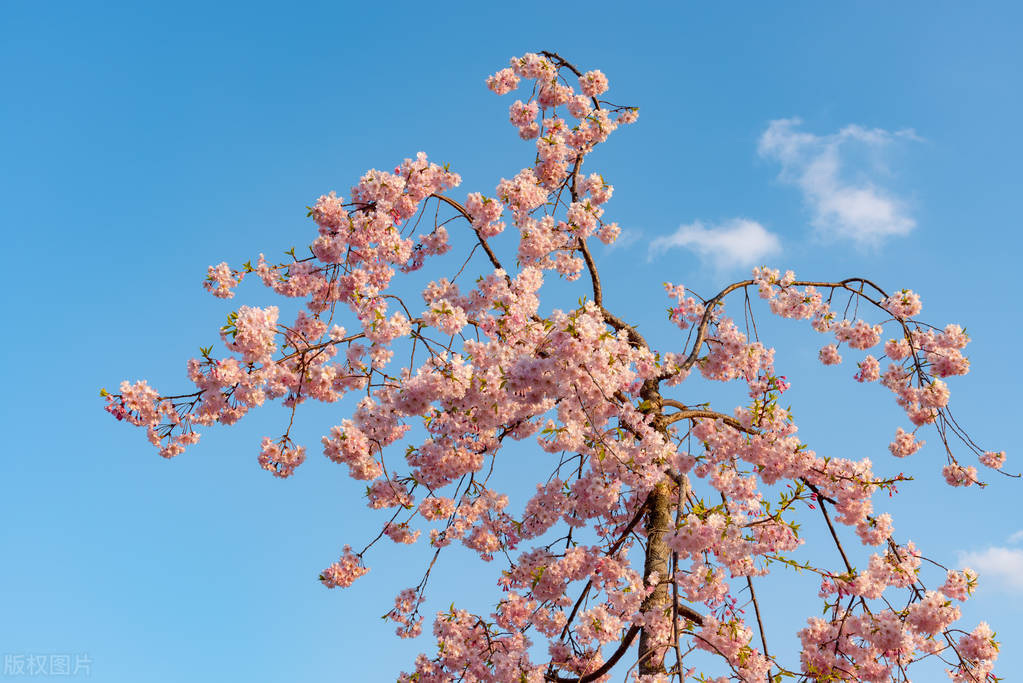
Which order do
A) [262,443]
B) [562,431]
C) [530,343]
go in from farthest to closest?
[262,443]
[562,431]
[530,343]

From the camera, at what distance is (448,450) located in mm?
8117

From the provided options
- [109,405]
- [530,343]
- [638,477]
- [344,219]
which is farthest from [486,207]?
[109,405]

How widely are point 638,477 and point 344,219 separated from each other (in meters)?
4.32

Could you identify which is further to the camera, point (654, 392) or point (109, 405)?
point (654, 392)

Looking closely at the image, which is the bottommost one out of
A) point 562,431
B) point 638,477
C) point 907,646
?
point 907,646

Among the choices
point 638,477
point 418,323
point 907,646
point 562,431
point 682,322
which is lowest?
point 907,646

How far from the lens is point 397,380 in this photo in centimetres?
754

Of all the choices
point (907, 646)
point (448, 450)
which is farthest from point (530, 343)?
point (907, 646)

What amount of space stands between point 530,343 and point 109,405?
4.56 m

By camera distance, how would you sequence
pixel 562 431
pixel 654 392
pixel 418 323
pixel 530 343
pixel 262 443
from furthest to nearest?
pixel 654 392 → pixel 262 443 → pixel 562 431 → pixel 418 323 → pixel 530 343

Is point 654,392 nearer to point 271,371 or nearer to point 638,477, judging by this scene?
point 638,477

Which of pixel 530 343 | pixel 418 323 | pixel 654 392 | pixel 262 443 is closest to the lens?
pixel 530 343

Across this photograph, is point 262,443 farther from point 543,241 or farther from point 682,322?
point 682,322

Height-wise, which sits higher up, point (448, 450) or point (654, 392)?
point (654, 392)
